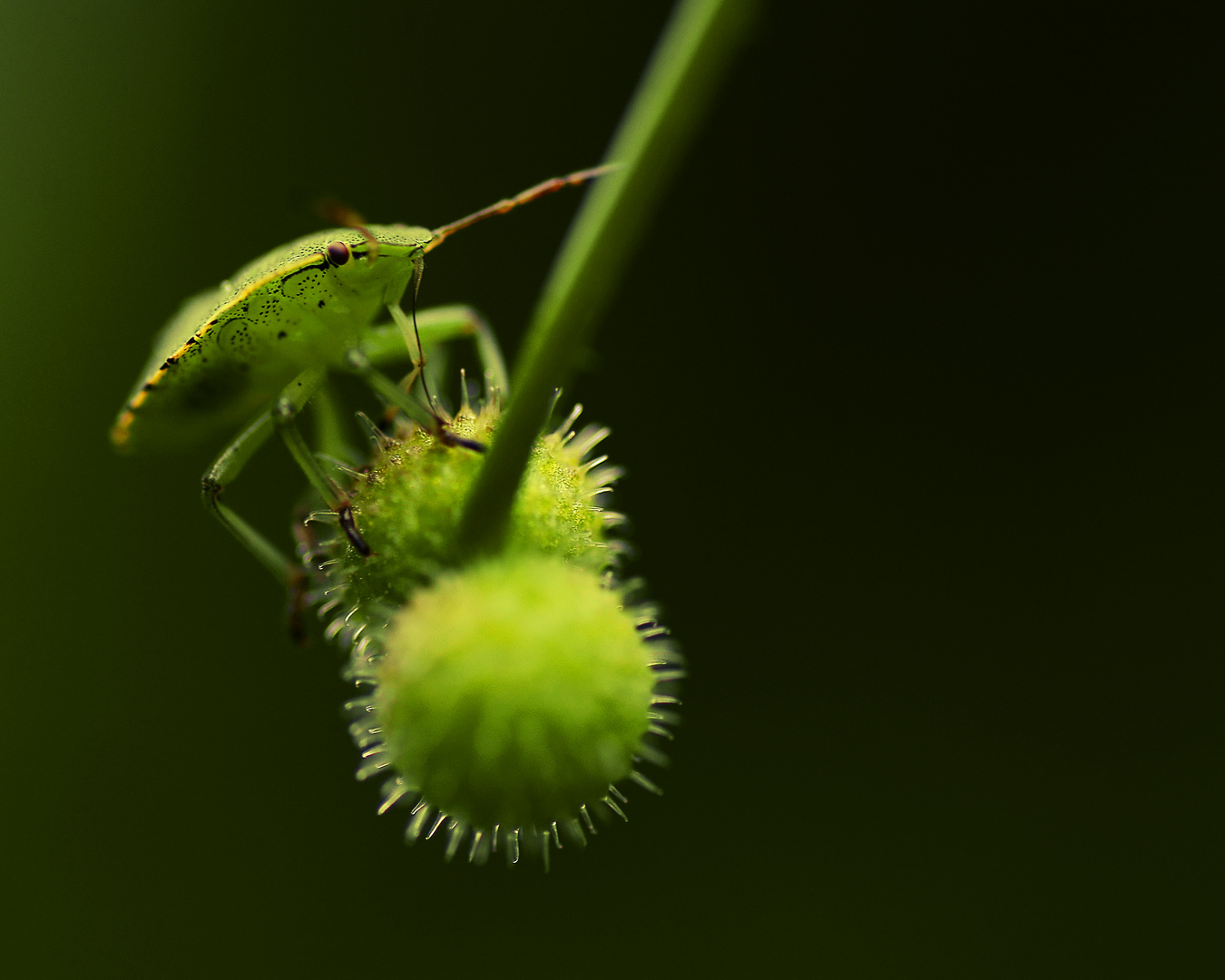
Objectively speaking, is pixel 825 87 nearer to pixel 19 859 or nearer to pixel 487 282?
pixel 487 282

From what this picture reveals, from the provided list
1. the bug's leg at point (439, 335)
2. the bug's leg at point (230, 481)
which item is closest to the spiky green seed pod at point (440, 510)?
the bug's leg at point (230, 481)

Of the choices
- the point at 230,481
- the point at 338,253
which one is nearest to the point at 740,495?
the point at 230,481

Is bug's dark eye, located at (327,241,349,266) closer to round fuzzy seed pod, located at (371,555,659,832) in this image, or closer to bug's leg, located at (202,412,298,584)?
bug's leg, located at (202,412,298,584)

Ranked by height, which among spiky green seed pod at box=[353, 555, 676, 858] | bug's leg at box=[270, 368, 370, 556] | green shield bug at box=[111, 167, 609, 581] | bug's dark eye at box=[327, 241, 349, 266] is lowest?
spiky green seed pod at box=[353, 555, 676, 858]

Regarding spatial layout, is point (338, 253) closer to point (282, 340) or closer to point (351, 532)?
point (282, 340)

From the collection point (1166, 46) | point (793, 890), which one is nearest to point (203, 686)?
point (793, 890)

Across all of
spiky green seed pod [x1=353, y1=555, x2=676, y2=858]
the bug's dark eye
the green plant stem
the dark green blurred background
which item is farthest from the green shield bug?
the dark green blurred background
